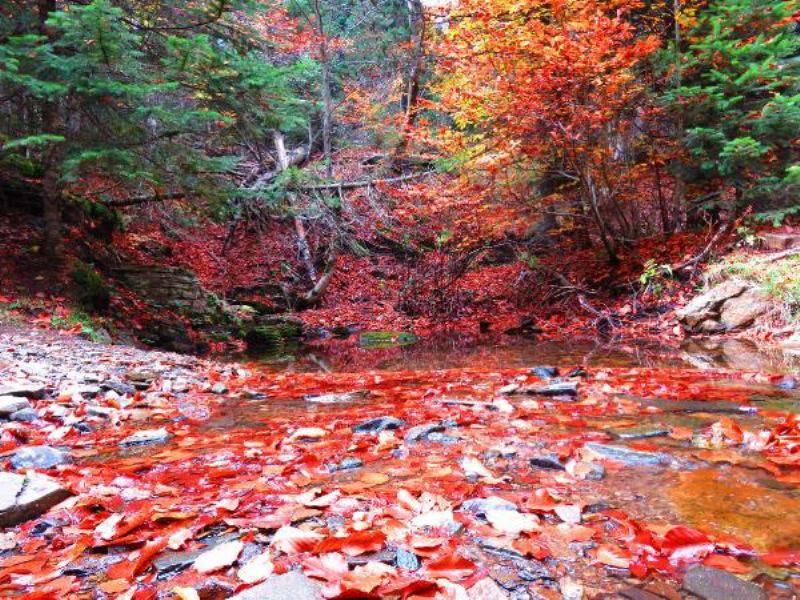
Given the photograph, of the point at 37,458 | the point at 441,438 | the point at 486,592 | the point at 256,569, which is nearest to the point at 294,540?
the point at 256,569

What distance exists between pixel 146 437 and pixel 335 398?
1470mm

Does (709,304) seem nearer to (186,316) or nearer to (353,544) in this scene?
(353,544)

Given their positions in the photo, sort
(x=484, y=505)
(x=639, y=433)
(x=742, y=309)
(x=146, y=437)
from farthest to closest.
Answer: (x=742, y=309) < (x=146, y=437) < (x=639, y=433) < (x=484, y=505)

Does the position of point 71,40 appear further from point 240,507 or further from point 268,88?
point 240,507

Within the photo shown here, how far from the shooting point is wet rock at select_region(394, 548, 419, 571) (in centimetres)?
123

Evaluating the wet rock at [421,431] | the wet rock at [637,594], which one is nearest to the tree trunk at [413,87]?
the wet rock at [421,431]

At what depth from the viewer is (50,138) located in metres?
6.25

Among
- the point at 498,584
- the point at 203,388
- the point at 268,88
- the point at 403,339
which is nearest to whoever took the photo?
the point at 498,584

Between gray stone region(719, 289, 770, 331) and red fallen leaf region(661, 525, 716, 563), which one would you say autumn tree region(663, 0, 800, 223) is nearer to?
gray stone region(719, 289, 770, 331)

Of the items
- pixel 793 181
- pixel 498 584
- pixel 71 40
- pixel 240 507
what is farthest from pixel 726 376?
pixel 71 40

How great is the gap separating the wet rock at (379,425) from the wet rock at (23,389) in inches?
90.2

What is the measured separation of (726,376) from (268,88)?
7.53 meters

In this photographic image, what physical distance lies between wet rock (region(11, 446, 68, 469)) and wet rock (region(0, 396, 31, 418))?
2.68 ft

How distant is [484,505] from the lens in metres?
1.59
